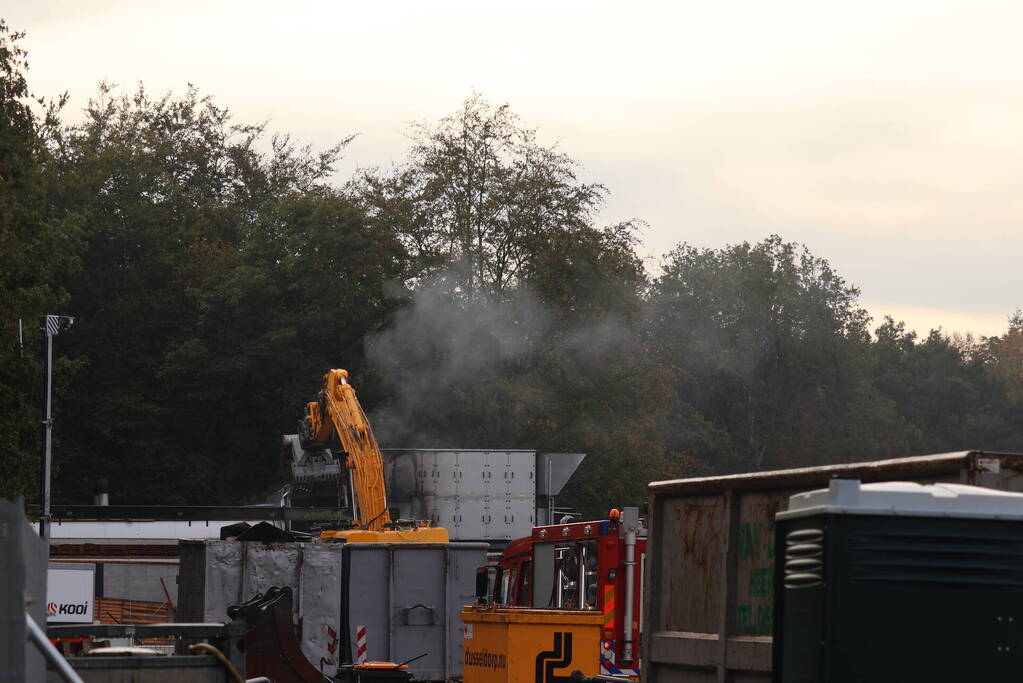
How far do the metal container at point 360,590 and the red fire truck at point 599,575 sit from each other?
1.97 metres

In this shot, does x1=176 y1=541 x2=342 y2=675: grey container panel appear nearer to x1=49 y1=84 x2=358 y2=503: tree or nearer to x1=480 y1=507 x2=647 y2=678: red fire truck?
x1=480 y1=507 x2=647 y2=678: red fire truck

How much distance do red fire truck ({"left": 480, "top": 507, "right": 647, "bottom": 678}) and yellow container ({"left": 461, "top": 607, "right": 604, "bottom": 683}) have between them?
1146 mm

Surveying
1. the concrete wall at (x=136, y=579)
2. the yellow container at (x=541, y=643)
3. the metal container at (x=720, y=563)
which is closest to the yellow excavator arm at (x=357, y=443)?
the concrete wall at (x=136, y=579)

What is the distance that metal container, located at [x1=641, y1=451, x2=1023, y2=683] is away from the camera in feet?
32.9

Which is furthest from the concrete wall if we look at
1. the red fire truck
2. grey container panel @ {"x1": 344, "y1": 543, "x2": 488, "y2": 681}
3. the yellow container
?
the yellow container

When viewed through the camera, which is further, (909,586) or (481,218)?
(481,218)

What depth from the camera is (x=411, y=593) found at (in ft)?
76.5

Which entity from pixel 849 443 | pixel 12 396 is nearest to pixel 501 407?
pixel 12 396

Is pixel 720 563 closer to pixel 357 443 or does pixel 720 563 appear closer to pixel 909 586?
pixel 909 586

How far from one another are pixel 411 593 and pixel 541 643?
719cm

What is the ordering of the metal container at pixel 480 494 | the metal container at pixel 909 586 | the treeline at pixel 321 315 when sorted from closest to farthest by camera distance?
1. the metal container at pixel 909 586
2. the metal container at pixel 480 494
3. the treeline at pixel 321 315

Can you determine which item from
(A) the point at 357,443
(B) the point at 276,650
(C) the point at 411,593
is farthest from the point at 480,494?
(B) the point at 276,650

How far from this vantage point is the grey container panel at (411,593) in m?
23.1

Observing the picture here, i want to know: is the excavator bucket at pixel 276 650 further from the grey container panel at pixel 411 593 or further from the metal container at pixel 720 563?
the grey container panel at pixel 411 593
